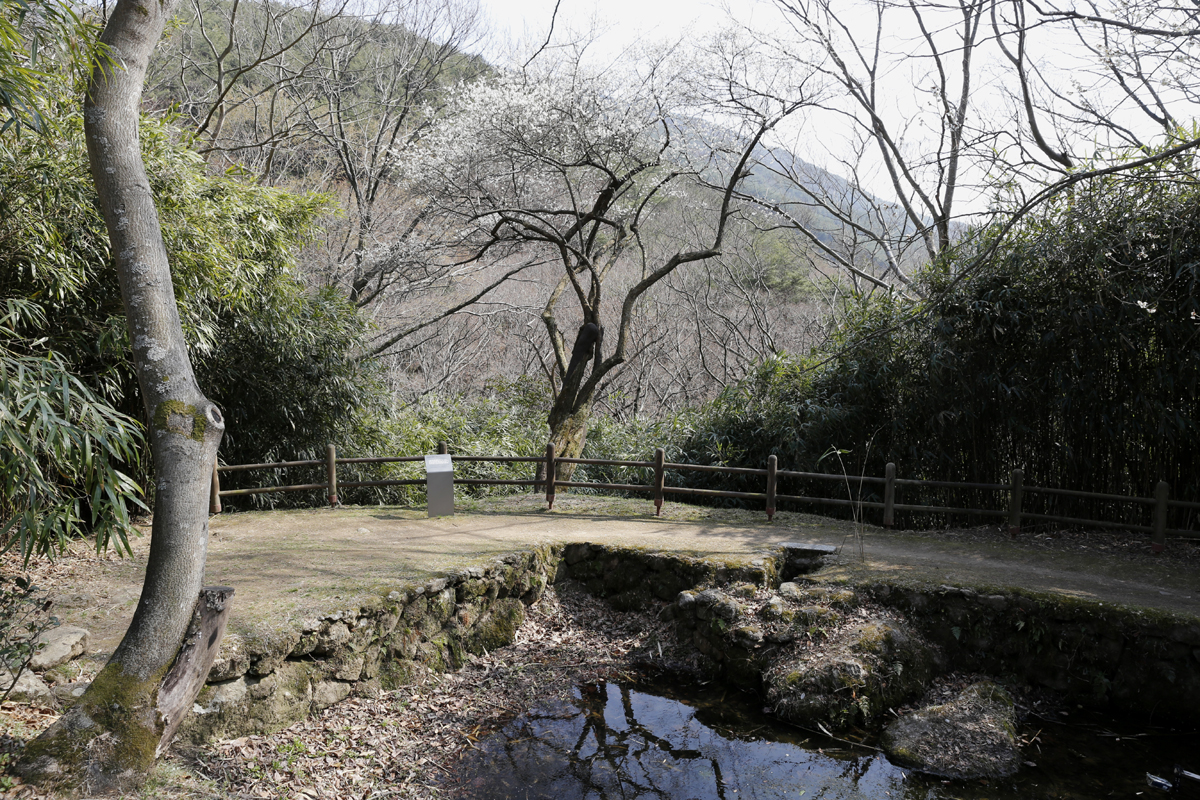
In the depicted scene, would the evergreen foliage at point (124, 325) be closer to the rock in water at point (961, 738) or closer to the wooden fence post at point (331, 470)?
the wooden fence post at point (331, 470)

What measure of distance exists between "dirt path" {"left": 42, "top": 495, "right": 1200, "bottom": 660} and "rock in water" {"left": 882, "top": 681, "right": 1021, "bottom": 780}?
1.22 m

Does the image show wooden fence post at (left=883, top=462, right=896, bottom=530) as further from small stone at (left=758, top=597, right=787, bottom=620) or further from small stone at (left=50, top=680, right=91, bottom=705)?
small stone at (left=50, top=680, right=91, bottom=705)

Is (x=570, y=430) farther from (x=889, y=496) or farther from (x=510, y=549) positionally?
(x=889, y=496)

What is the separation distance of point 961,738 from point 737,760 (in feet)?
4.73

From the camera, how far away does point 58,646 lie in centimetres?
409

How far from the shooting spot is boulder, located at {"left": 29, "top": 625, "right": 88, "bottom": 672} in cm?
393

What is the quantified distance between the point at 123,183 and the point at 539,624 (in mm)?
4616

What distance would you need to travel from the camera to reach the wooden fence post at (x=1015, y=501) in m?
7.16

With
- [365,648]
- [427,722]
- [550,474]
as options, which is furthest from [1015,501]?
[365,648]

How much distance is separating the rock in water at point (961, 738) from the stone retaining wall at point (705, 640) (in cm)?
70

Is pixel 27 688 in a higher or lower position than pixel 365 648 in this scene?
higher

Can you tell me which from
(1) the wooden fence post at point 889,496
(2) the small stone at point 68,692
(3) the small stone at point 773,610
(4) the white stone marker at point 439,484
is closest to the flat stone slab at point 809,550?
(3) the small stone at point 773,610

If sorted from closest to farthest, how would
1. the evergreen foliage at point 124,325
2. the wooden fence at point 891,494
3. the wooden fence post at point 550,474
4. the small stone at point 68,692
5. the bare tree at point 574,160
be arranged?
1. the evergreen foliage at point 124,325
2. the small stone at point 68,692
3. the wooden fence at point 891,494
4. the wooden fence post at point 550,474
5. the bare tree at point 574,160

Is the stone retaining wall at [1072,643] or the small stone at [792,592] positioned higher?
the small stone at [792,592]
